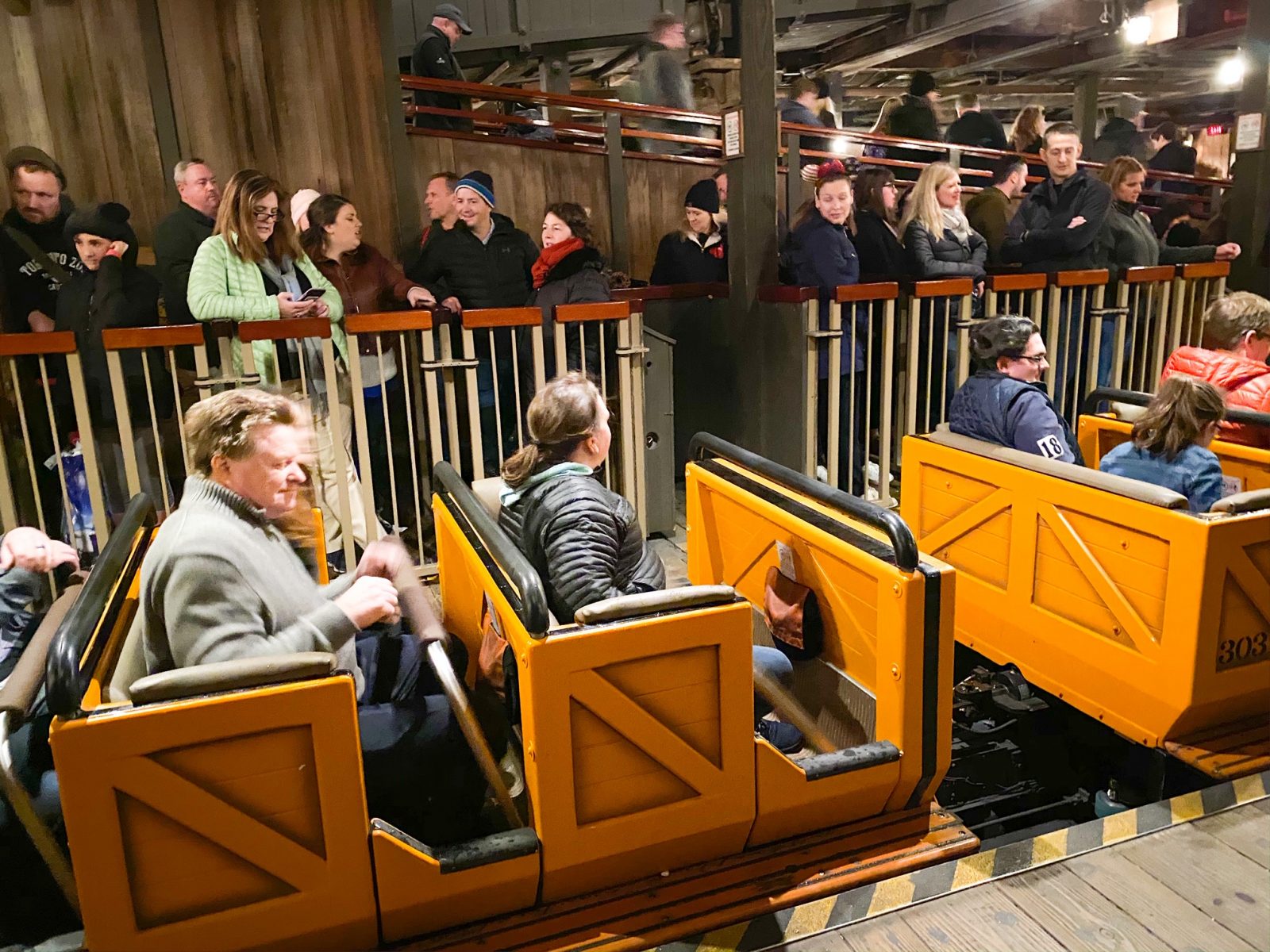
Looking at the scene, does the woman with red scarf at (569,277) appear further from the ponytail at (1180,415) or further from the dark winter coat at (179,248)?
→ the ponytail at (1180,415)

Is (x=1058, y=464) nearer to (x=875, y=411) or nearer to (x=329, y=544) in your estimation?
(x=875, y=411)

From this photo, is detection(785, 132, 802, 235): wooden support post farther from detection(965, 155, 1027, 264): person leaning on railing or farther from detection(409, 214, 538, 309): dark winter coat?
detection(409, 214, 538, 309): dark winter coat

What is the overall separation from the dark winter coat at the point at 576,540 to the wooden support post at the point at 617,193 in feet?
13.6

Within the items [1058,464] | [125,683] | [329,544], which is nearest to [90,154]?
[329,544]

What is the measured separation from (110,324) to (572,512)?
2.33 metres

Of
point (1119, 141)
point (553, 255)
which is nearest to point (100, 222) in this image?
point (553, 255)

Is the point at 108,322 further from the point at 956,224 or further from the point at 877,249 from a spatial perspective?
the point at 956,224

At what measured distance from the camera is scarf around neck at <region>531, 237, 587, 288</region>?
4121 millimetres

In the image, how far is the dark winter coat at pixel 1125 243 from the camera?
502 cm

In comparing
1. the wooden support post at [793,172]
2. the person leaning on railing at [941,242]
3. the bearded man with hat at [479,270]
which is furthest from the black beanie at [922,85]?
the bearded man with hat at [479,270]

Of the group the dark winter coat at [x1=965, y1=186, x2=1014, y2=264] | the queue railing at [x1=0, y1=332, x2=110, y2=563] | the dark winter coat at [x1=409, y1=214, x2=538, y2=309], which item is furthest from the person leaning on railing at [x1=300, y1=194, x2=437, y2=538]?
the dark winter coat at [x1=965, y1=186, x2=1014, y2=264]

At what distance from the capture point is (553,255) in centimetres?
414

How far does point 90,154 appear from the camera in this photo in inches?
177

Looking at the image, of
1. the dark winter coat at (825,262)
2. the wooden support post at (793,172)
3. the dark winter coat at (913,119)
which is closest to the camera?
the dark winter coat at (825,262)
